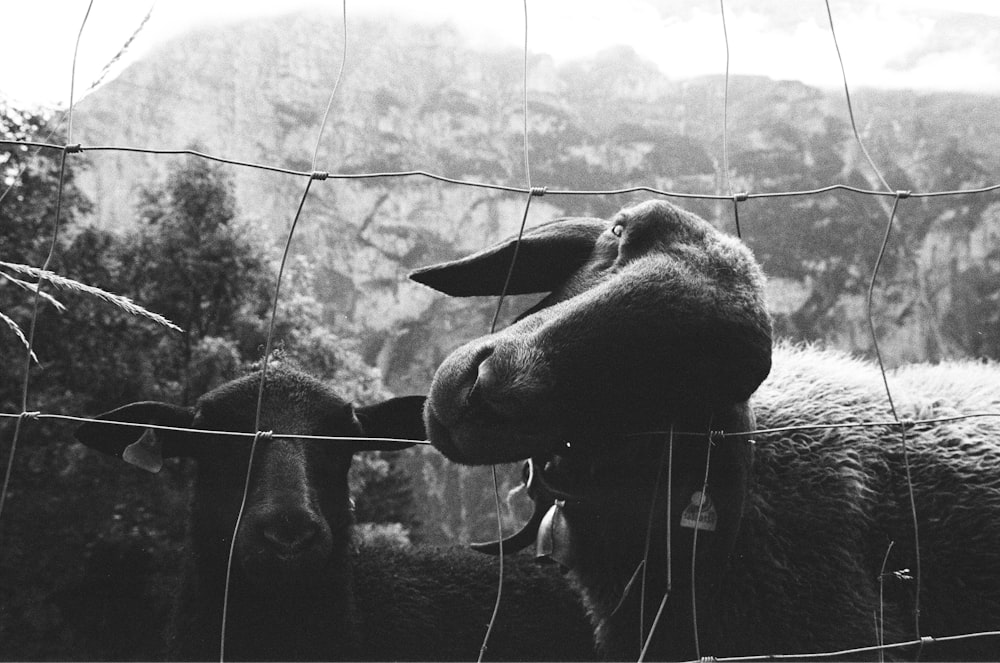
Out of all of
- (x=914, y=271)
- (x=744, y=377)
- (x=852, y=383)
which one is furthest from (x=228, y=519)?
(x=914, y=271)

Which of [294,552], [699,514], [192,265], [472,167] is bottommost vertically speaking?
[294,552]

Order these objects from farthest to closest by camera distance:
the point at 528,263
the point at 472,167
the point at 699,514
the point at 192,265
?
1. the point at 472,167
2. the point at 192,265
3. the point at 528,263
4. the point at 699,514

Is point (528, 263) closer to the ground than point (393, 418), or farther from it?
farther from it

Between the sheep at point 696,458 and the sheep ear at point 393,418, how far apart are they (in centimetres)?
45

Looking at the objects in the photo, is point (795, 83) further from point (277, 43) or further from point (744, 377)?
point (744, 377)

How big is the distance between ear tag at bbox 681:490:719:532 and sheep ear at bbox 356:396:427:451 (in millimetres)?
828

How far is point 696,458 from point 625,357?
0.37 meters

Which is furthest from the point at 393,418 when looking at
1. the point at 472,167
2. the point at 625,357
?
the point at 472,167

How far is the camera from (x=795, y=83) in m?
7.93

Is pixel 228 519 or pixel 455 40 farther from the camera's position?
pixel 455 40

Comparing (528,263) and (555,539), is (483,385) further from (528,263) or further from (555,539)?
(555,539)

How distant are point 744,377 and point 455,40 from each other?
350cm

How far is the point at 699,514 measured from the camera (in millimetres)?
1811

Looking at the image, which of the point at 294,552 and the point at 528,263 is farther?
the point at 294,552
